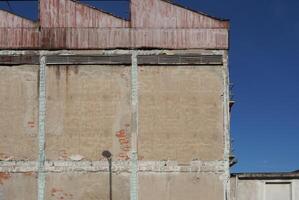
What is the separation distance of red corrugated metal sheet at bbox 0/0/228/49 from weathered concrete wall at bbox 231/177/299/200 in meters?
5.07

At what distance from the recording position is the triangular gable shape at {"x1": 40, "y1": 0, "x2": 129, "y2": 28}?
2411cm

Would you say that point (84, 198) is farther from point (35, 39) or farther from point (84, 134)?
point (35, 39)

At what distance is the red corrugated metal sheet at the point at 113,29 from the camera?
78.6 feet

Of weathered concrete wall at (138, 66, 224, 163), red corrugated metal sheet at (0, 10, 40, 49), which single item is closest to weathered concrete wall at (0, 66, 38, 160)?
red corrugated metal sheet at (0, 10, 40, 49)

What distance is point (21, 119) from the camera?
77.0 ft

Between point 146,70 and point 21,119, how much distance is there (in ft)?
15.8

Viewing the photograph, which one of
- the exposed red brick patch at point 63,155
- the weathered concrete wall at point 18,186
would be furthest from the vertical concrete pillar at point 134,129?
the weathered concrete wall at point 18,186

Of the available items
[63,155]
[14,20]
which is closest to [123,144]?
[63,155]

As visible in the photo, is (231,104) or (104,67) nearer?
(104,67)

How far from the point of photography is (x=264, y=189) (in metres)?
23.8

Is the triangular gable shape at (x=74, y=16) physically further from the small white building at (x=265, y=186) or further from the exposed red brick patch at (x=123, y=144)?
the small white building at (x=265, y=186)

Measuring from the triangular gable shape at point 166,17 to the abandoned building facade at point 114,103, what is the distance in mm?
37

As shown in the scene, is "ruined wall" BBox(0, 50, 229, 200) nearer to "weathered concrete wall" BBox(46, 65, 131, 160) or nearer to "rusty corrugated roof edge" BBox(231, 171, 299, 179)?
"weathered concrete wall" BBox(46, 65, 131, 160)

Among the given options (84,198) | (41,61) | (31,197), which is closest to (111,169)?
(84,198)
